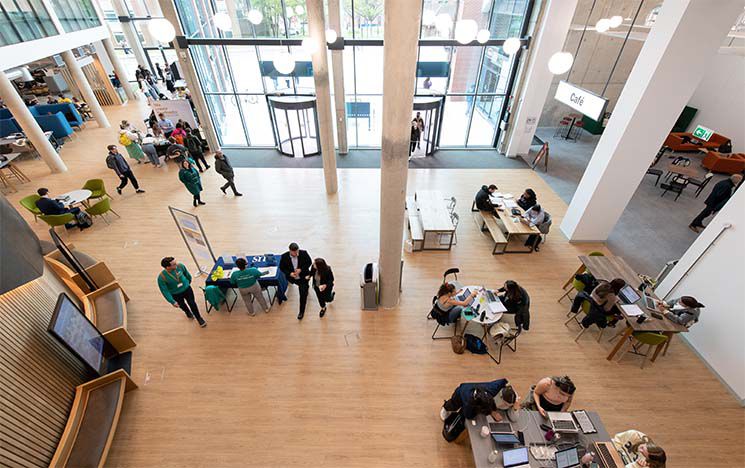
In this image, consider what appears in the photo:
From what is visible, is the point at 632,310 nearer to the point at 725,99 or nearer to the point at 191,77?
the point at 725,99

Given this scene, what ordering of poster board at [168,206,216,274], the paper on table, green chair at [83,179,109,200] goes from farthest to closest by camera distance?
green chair at [83,179,109,200] < poster board at [168,206,216,274] < the paper on table

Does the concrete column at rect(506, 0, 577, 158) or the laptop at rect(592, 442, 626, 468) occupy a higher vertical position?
the concrete column at rect(506, 0, 577, 158)

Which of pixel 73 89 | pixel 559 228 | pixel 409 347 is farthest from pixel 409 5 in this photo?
pixel 73 89

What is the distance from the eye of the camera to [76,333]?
4.23 meters

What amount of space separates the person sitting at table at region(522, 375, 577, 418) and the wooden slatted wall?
5.87 metres

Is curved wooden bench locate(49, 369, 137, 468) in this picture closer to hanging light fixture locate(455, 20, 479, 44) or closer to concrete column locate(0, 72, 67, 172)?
hanging light fixture locate(455, 20, 479, 44)

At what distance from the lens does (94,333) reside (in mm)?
4676

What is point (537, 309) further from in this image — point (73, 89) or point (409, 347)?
point (73, 89)

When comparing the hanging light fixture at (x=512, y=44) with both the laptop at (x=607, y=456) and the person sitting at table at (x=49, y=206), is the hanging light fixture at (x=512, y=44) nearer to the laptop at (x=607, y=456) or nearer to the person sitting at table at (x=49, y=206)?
the laptop at (x=607, y=456)

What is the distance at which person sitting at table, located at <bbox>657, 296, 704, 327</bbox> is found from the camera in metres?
4.86

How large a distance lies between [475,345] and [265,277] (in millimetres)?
3832

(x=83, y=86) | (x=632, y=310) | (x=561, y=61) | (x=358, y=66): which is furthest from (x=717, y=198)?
(x=83, y=86)

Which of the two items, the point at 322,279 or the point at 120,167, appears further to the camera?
the point at 120,167

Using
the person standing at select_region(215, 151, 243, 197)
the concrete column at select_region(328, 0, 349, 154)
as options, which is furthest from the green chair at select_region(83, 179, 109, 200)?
the concrete column at select_region(328, 0, 349, 154)
